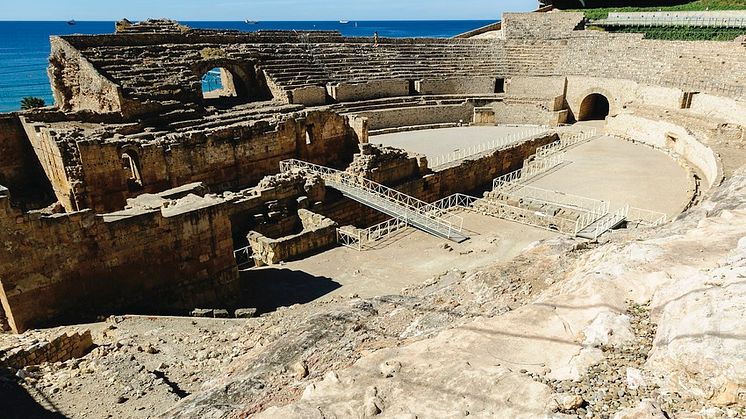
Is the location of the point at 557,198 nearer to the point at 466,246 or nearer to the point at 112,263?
the point at 466,246

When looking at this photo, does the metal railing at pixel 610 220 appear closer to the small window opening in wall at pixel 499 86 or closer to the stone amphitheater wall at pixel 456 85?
the stone amphitheater wall at pixel 456 85

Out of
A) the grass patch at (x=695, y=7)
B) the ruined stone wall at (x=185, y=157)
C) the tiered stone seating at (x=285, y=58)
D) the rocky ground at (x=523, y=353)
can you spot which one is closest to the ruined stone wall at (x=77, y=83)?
the tiered stone seating at (x=285, y=58)

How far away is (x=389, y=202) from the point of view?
16062 millimetres

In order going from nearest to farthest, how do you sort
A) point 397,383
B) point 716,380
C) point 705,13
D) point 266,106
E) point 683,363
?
point 716,380, point 683,363, point 397,383, point 266,106, point 705,13

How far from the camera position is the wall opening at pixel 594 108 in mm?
31067

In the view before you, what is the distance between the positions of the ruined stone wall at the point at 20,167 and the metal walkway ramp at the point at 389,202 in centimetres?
846

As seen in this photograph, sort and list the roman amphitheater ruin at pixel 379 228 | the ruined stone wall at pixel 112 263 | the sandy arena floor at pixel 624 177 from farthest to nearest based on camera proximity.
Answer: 1. the sandy arena floor at pixel 624 177
2. the ruined stone wall at pixel 112 263
3. the roman amphitheater ruin at pixel 379 228

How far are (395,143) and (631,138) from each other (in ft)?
40.3

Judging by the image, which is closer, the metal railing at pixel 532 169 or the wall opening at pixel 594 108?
the metal railing at pixel 532 169

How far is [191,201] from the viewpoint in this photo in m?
12.0

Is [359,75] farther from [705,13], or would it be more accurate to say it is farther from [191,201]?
[705,13]

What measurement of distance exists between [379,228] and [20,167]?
1306cm

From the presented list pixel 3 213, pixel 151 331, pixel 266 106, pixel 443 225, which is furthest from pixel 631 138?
pixel 3 213

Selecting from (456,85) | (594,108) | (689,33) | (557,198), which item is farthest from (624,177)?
(689,33)
